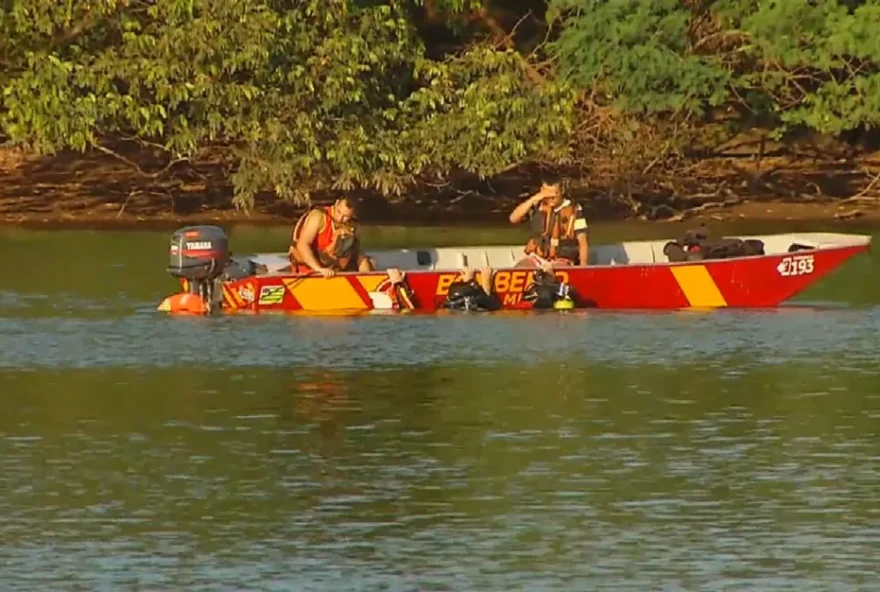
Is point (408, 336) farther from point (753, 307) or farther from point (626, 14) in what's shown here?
point (626, 14)

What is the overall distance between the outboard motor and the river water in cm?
44

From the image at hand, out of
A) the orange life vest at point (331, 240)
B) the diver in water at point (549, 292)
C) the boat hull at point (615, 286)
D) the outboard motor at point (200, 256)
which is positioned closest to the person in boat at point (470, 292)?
the boat hull at point (615, 286)

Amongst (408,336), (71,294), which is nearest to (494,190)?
(71,294)

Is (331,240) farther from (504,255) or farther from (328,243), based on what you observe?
(504,255)

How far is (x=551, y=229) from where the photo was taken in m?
24.2

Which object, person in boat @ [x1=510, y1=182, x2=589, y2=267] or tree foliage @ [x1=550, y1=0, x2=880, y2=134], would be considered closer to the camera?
person in boat @ [x1=510, y1=182, x2=589, y2=267]

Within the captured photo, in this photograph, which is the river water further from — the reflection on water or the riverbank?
the riverbank

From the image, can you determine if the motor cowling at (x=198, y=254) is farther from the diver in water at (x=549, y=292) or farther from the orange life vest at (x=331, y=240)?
the diver in water at (x=549, y=292)

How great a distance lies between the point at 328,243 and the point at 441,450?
26.1 feet

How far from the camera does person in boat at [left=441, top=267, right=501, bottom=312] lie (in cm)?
2330

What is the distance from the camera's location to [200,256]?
75.7 ft

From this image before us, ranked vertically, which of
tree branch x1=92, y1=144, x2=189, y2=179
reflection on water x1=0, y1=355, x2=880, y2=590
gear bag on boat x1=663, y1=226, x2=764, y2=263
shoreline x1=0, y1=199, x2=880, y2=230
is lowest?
reflection on water x1=0, y1=355, x2=880, y2=590

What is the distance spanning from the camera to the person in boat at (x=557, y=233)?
78.9 feet

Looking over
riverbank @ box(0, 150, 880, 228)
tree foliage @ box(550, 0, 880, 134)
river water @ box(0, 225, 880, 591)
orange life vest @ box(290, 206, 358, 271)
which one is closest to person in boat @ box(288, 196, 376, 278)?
orange life vest @ box(290, 206, 358, 271)
